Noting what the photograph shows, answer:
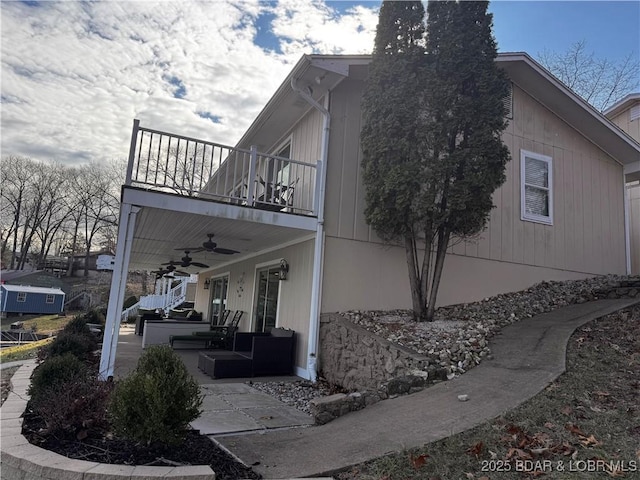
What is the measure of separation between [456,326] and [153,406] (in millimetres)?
4800

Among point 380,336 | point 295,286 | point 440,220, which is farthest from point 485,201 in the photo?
point 295,286

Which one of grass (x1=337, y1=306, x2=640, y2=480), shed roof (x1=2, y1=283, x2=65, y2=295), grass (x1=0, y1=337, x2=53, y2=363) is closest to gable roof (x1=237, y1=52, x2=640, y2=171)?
grass (x1=337, y1=306, x2=640, y2=480)

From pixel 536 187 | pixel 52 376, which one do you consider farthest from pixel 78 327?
pixel 536 187

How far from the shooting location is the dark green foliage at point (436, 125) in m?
6.69

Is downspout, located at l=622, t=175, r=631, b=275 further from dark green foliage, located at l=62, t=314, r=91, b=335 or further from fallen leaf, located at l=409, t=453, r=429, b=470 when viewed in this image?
dark green foliage, located at l=62, t=314, r=91, b=335

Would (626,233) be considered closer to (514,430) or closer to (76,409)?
(514,430)

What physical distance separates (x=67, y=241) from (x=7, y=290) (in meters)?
15.1

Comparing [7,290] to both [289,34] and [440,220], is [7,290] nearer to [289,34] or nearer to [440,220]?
[289,34]

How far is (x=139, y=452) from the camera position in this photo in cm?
335

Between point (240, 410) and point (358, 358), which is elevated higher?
point (358, 358)

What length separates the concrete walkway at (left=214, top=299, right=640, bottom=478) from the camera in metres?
3.52

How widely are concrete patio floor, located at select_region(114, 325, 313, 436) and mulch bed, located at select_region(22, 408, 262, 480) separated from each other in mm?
721

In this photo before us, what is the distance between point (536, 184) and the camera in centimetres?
1030

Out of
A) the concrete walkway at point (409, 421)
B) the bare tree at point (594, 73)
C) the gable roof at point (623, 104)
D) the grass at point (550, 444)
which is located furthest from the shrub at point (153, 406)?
the bare tree at point (594, 73)
